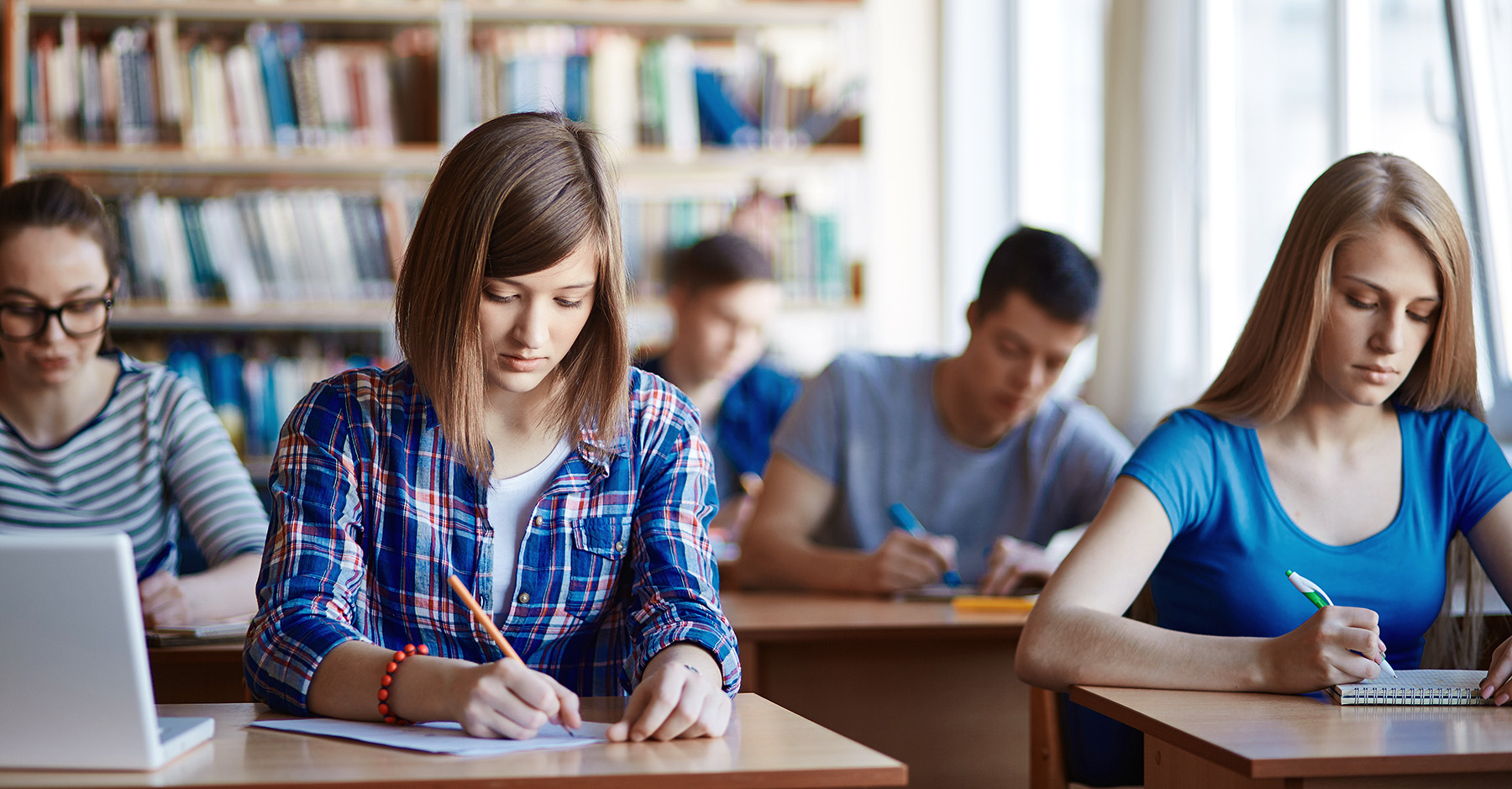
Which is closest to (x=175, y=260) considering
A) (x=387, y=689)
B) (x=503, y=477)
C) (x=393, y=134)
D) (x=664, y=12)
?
(x=393, y=134)

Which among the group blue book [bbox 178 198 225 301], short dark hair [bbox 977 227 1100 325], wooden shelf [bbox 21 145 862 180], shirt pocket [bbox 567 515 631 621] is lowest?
shirt pocket [bbox 567 515 631 621]

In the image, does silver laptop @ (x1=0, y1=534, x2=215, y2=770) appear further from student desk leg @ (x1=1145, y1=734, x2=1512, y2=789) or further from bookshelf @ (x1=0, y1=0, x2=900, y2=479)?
bookshelf @ (x1=0, y1=0, x2=900, y2=479)

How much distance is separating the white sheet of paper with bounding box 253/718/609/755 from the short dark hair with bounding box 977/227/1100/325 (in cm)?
132

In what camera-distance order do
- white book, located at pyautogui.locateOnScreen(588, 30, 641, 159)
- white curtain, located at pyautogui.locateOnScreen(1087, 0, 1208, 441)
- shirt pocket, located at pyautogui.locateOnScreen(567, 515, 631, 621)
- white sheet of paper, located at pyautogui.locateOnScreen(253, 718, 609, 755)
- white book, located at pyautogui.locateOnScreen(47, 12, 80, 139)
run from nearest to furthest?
white sheet of paper, located at pyautogui.locateOnScreen(253, 718, 609, 755), shirt pocket, located at pyautogui.locateOnScreen(567, 515, 631, 621), white curtain, located at pyautogui.locateOnScreen(1087, 0, 1208, 441), white book, located at pyautogui.locateOnScreen(47, 12, 80, 139), white book, located at pyautogui.locateOnScreen(588, 30, 641, 159)

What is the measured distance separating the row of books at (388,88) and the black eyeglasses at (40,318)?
6.47 feet

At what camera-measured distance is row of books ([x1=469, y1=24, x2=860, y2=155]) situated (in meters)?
3.86

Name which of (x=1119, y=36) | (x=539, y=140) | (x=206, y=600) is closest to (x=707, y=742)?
(x=539, y=140)

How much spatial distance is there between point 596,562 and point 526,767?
42 centimetres

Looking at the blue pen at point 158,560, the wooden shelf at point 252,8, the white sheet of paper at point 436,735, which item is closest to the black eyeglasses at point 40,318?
the blue pen at point 158,560

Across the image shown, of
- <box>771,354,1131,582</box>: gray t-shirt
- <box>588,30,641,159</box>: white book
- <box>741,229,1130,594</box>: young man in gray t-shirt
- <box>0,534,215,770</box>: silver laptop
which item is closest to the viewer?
<box>0,534,215,770</box>: silver laptop

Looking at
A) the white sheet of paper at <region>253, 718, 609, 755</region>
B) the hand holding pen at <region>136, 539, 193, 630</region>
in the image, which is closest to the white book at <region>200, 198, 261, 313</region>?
the hand holding pen at <region>136, 539, 193, 630</region>

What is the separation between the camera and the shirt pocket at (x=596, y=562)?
55.4 inches

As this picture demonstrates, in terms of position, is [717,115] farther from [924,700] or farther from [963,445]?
[924,700]

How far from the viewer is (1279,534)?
1596 millimetres
